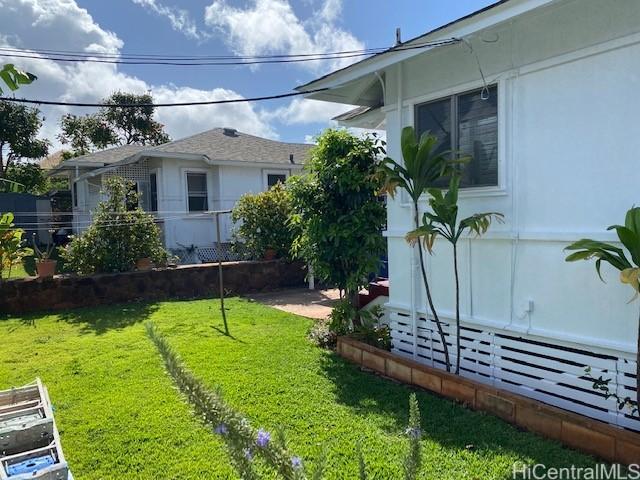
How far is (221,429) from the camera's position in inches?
62.9

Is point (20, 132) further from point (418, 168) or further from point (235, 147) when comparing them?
point (418, 168)

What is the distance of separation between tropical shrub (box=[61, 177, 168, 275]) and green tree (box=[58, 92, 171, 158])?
Result: 23.0 meters

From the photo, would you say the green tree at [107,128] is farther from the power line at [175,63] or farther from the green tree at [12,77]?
the green tree at [12,77]

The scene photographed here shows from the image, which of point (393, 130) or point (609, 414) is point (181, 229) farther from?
point (609, 414)

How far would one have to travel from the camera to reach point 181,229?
→ 14781 mm

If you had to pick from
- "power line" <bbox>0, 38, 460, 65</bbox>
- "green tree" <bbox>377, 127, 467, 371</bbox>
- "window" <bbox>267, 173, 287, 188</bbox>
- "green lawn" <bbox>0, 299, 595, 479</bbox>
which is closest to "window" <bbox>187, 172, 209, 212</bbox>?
"window" <bbox>267, 173, 287, 188</bbox>

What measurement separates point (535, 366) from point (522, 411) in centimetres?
66

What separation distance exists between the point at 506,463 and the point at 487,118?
325 cm

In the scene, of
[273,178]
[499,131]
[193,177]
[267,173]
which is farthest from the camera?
[273,178]

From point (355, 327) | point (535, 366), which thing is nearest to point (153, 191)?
point (355, 327)

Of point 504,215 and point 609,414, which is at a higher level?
point 504,215

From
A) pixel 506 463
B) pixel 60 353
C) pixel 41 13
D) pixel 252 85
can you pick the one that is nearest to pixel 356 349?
pixel 506 463

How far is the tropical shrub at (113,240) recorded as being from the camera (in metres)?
9.94

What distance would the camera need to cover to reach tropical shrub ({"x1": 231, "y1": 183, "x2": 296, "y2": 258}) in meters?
11.8
